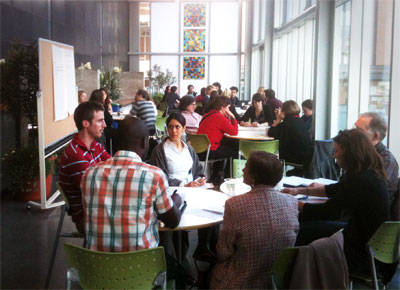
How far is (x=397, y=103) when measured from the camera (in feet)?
13.1

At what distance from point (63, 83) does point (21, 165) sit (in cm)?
118

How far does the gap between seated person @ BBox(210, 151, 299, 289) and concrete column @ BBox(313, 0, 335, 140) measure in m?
3.88

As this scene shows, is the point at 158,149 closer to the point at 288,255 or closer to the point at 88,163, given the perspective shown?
the point at 88,163

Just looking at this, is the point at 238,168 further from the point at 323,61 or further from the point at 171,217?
the point at 323,61

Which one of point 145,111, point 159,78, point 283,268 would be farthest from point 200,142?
point 159,78

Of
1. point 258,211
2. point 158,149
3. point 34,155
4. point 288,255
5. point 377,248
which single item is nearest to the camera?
point 288,255

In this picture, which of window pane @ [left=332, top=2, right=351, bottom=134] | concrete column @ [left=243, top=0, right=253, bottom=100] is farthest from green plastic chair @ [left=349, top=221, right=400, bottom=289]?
concrete column @ [left=243, top=0, right=253, bottom=100]

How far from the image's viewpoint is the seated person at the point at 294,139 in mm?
5270

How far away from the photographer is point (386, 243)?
2.33 m

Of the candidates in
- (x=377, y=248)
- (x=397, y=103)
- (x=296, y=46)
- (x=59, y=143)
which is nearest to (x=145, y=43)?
(x=296, y=46)

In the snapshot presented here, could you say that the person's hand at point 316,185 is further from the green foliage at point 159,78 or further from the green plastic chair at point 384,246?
the green foliage at point 159,78

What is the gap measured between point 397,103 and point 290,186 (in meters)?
1.52

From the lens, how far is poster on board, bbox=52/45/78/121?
17.6 feet

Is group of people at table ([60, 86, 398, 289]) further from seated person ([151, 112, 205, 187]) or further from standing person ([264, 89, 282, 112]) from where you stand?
standing person ([264, 89, 282, 112])
